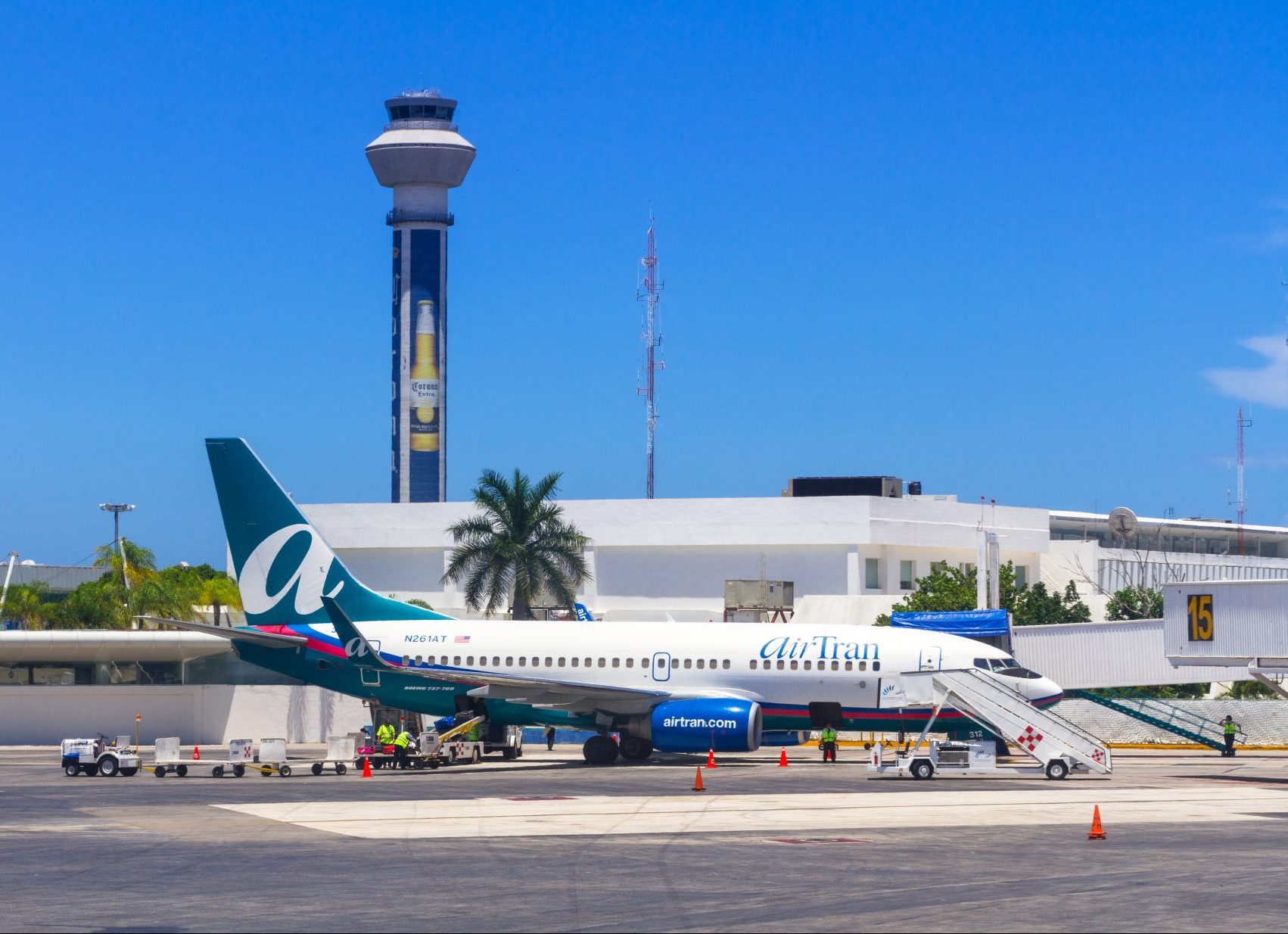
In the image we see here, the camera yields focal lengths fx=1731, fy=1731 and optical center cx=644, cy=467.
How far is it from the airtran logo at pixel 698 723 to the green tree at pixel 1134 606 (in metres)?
42.3

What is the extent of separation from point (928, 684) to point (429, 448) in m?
134

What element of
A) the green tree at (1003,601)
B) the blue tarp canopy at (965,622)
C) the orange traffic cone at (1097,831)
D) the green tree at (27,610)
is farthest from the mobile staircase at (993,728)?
the green tree at (27,610)

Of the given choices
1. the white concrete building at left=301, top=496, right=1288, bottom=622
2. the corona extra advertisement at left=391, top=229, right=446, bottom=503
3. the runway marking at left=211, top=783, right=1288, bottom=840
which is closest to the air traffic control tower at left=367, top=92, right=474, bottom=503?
the corona extra advertisement at left=391, top=229, right=446, bottom=503

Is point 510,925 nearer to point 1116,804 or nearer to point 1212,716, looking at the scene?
point 1116,804

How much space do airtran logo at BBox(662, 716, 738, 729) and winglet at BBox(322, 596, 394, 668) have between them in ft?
26.0

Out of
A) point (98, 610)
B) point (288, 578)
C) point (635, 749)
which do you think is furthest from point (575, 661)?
point (98, 610)

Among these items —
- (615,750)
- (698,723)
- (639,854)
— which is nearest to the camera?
(639,854)

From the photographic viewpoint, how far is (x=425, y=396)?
177 metres

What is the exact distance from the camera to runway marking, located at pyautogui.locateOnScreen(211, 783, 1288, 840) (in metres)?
30.7

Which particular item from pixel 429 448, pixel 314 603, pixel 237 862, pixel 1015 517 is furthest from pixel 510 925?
pixel 429 448

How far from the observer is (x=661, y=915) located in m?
20.0

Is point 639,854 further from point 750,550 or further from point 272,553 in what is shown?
point 750,550

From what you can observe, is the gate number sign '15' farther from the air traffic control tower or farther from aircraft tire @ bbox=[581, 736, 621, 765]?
the air traffic control tower

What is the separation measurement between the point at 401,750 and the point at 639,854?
2162cm
